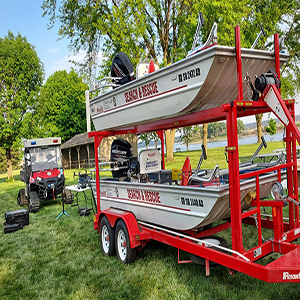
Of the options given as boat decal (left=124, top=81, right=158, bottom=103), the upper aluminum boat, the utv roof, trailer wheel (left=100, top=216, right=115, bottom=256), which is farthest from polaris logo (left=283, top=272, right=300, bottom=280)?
the utv roof

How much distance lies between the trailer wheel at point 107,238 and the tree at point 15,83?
55.8ft

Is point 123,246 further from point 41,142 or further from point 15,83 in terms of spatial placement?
point 15,83

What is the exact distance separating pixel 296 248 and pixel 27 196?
31.2ft

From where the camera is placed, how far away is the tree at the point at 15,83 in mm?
20266

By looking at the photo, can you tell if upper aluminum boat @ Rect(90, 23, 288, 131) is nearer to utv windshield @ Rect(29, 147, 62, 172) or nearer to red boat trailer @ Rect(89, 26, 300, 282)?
red boat trailer @ Rect(89, 26, 300, 282)

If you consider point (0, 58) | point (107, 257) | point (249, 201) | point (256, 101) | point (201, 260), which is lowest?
point (107, 257)

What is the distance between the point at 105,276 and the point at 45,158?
7.40 meters

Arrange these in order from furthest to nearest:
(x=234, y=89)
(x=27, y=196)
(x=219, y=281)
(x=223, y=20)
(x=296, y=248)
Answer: (x=223, y=20) → (x=27, y=196) → (x=219, y=281) → (x=234, y=89) → (x=296, y=248)

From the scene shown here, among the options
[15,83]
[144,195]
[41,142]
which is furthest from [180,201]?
[15,83]

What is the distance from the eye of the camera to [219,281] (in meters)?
3.97

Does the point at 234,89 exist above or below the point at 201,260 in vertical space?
above

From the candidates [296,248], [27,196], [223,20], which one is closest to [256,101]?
[296,248]

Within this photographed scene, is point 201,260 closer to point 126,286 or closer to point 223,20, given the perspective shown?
point 126,286

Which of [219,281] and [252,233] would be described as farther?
[252,233]
